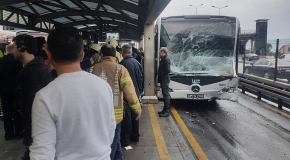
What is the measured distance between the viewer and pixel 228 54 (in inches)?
337

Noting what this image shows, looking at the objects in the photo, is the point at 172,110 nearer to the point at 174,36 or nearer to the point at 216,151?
the point at 174,36

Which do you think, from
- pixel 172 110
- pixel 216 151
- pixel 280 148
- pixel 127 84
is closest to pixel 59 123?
pixel 127 84

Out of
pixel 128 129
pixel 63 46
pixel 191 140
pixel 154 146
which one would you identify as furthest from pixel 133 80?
pixel 63 46

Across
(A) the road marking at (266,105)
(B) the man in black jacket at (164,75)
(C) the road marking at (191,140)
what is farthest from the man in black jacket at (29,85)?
(A) the road marking at (266,105)

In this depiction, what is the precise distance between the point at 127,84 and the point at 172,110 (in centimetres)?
498

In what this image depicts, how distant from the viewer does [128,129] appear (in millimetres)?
5090

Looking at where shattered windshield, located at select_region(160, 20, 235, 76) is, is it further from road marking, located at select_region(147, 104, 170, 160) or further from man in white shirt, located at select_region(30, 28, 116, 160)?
man in white shirt, located at select_region(30, 28, 116, 160)

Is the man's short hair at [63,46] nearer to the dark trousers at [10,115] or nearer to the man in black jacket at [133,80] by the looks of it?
the man in black jacket at [133,80]

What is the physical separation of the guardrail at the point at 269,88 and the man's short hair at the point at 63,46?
7907mm

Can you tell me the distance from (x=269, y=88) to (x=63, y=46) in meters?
8.91

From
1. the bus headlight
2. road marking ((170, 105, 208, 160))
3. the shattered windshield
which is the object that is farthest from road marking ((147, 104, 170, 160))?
the bus headlight

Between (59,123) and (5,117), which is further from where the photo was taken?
(5,117)

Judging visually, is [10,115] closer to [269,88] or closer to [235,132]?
[235,132]

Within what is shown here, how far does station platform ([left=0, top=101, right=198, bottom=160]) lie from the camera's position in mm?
4805
